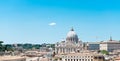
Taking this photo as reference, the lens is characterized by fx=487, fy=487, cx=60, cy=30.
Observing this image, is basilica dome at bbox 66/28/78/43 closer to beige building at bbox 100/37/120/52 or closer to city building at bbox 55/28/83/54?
city building at bbox 55/28/83/54

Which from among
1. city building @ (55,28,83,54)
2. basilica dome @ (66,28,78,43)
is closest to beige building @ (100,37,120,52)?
city building @ (55,28,83,54)

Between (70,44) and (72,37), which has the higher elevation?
(72,37)

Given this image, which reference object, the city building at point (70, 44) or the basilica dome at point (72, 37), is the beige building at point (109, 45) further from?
the basilica dome at point (72, 37)

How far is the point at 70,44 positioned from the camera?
125 meters

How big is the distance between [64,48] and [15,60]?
87157mm

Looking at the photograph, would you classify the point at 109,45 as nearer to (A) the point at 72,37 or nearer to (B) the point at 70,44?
(A) the point at 72,37

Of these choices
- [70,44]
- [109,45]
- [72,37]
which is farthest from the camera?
[109,45]

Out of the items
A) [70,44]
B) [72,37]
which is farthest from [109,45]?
[70,44]

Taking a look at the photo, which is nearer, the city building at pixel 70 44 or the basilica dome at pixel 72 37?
the city building at pixel 70 44

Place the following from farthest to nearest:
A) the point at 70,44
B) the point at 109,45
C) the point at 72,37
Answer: the point at 109,45
the point at 72,37
the point at 70,44

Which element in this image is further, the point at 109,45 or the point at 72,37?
the point at 109,45

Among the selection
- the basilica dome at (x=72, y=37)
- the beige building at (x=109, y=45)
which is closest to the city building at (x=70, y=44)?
the basilica dome at (x=72, y=37)

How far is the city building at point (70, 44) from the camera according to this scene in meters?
124

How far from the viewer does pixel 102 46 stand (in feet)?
501
